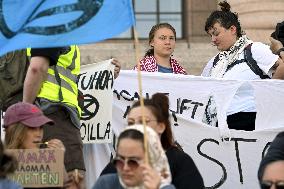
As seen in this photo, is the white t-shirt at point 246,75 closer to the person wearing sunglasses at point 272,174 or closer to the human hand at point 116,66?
the human hand at point 116,66

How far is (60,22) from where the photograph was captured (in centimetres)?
767

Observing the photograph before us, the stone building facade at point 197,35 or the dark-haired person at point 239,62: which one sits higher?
the stone building facade at point 197,35

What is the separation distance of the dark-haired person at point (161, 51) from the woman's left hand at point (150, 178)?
4.13m

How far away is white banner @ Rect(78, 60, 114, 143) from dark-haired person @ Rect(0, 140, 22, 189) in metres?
2.90

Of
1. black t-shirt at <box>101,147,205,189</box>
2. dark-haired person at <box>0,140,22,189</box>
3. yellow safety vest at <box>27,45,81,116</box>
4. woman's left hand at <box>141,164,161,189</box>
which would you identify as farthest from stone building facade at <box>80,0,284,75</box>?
woman's left hand at <box>141,164,161,189</box>

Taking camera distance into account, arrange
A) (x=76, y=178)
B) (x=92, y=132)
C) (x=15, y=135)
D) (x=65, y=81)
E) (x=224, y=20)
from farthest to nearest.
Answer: (x=224, y=20), (x=92, y=132), (x=65, y=81), (x=76, y=178), (x=15, y=135)

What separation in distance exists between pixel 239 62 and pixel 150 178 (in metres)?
3.90

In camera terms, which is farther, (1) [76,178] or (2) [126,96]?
(2) [126,96]

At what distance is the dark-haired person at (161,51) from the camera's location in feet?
35.3

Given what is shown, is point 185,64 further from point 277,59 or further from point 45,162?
point 45,162

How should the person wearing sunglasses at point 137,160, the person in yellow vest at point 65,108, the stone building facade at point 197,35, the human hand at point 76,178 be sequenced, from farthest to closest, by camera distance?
the stone building facade at point 197,35
the person in yellow vest at point 65,108
the human hand at point 76,178
the person wearing sunglasses at point 137,160

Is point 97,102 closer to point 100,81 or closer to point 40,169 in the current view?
point 100,81

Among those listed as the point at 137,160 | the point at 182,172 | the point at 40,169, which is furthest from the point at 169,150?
the point at 137,160

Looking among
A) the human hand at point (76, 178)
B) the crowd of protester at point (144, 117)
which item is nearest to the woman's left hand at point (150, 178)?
the crowd of protester at point (144, 117)
